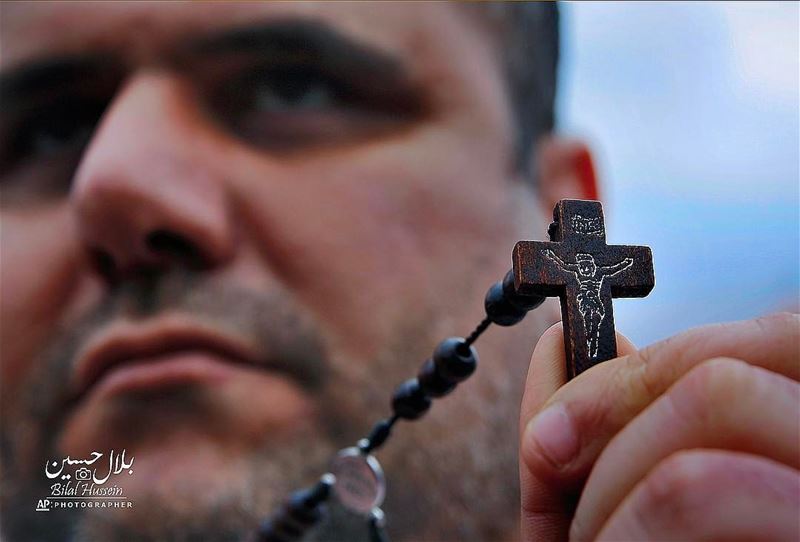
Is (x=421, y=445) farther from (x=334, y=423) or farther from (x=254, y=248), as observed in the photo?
(x=254, y=248)

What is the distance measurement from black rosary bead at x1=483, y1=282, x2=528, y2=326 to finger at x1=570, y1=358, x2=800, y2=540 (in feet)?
0.47

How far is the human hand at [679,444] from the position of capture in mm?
244

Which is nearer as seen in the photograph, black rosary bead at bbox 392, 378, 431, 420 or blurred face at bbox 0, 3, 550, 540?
black rosary bead at bbox 392, 378, 431, 420

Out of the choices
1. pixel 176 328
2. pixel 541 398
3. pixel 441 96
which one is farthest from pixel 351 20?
pixel 541 398

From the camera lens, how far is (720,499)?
0.80 ft

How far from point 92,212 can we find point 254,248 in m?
0.19

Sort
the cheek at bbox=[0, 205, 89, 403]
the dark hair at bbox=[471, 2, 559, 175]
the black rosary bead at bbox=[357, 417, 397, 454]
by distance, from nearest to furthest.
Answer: the black rosary bead at bbox=[357, 417, 397, 454]
the cheek at bbox=[0, 205, 89, 403]
the dark hair at bbox=[471, 2, 559, 175]

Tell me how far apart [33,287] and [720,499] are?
87 cm

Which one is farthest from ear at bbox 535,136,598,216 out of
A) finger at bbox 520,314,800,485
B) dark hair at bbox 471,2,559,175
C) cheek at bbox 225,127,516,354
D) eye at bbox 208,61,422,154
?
finger at bbox 520,314,800,485

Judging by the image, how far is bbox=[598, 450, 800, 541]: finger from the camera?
0.24m

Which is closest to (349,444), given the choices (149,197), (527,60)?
(149,197)
